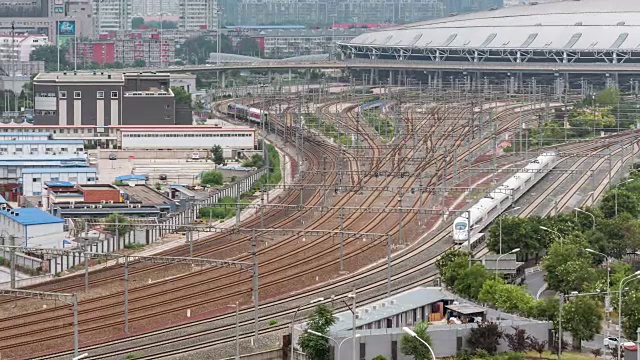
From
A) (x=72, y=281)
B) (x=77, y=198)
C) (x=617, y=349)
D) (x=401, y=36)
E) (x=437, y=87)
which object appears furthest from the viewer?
(x=401, y=36)

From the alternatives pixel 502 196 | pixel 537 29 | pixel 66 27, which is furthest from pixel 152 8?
pixel 502 196

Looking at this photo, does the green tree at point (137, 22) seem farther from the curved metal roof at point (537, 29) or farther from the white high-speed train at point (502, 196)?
the white high-speed train at point (502, 196)

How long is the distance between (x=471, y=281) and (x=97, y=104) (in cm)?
2805

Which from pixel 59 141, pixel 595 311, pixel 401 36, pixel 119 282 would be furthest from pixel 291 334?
pixel 401 36

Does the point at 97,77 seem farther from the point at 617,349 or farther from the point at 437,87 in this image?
the point at 617,349

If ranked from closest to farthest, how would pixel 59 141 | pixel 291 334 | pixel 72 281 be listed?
1. pixel 291 334
2. pixel 72 281
3. pixel 59 141

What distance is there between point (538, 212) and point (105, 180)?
994cm

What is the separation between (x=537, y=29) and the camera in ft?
211

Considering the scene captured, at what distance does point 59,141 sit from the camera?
41344 mm

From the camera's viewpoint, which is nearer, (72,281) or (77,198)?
(72,281)

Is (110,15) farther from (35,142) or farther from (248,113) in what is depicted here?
(35,142)

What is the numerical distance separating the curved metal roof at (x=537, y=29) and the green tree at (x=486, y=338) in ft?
140

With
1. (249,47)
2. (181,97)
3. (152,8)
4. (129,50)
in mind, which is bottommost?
(249,47)

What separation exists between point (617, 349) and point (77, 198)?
15073 millimetres
